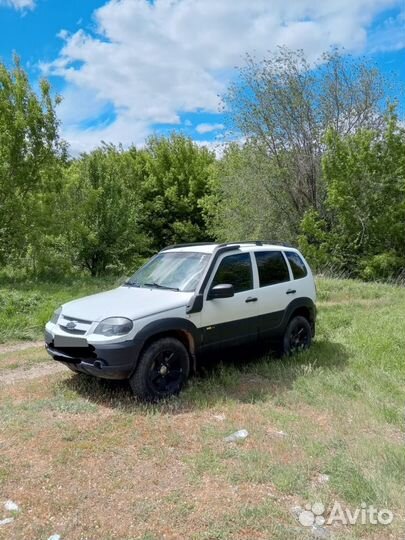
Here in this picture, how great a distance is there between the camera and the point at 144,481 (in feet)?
11.6

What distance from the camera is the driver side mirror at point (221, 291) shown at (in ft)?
18.3

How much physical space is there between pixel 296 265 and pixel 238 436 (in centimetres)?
358

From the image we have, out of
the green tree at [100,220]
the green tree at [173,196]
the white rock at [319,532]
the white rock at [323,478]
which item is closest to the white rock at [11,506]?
the white rock at [319,532]

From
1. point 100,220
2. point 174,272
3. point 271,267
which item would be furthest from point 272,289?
point 100,220

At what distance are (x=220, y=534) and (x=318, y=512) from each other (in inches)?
28.6

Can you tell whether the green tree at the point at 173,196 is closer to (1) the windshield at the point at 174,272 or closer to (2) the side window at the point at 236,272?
(1) the windshield at the point at 174,272

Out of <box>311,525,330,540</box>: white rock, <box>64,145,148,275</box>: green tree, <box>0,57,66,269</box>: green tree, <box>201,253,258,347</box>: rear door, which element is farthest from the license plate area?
<box>64,145,148,275</box>: green tree

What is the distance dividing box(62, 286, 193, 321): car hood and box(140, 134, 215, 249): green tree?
961 inches

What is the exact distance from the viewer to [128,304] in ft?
17.6

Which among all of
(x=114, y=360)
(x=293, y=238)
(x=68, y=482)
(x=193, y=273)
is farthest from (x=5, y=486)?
(x=293, y=238)

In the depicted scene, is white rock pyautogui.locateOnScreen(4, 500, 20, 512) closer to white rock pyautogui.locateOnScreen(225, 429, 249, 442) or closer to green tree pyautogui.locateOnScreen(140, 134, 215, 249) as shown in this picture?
white rock pyautogui.locateOnScreen(225, 429, 249, 442)

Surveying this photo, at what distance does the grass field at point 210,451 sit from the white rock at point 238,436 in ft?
0.22

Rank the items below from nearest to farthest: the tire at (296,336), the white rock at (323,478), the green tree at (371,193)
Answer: the white rock at (323,478), the tire at (296,336), the green tree at (371,193)

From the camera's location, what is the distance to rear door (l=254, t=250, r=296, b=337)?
251 inches
